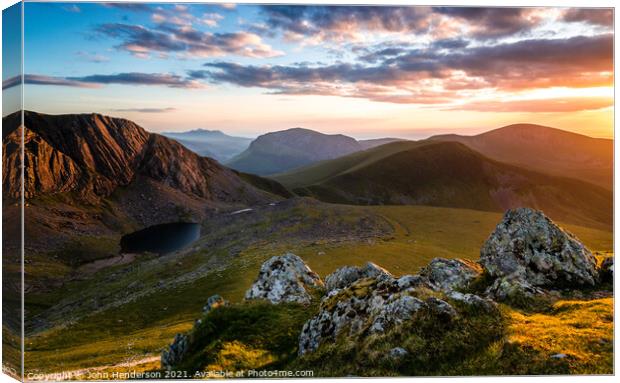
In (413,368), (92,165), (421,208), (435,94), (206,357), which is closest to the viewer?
(413,368)

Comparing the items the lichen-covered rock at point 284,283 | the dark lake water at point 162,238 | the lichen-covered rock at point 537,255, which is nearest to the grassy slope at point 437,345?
the lichen-covered rock at point 537,255

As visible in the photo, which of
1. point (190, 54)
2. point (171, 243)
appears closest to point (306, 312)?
point (190, 54)

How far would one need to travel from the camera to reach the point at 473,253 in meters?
70.0

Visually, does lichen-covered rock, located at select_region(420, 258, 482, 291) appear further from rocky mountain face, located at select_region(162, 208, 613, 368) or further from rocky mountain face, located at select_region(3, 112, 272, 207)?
rocky mountain face, located at select_region(3, 112, 272, 207)

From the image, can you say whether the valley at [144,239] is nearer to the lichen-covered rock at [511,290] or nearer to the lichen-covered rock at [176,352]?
the lichen-covered rock at [176,352]

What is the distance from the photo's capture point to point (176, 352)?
62.8 ft

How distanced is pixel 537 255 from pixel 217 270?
1776 inches

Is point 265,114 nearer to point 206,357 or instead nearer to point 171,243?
point 206,357

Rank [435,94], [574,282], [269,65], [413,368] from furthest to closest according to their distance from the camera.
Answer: [435,94] < [269,65] < [574,282] < [413,368]

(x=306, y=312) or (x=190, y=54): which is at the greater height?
(x=190, y=54)

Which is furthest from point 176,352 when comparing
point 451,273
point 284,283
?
point 451,273

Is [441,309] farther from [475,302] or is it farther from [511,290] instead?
[511,290]

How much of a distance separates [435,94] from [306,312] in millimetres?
24647

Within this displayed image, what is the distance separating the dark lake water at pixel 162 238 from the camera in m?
116
